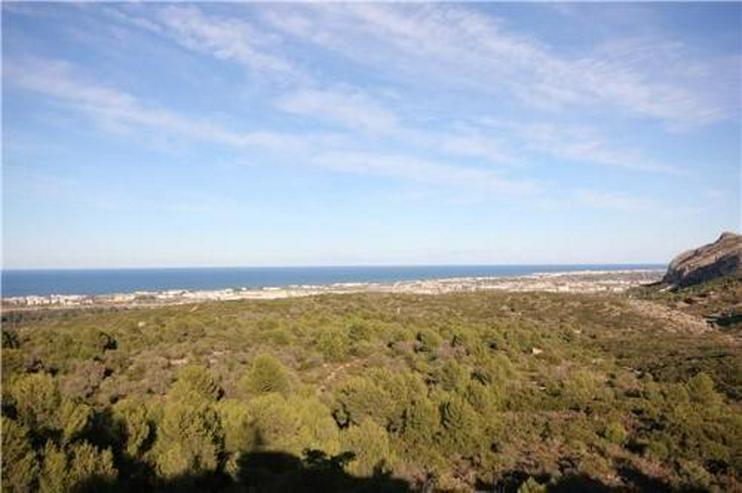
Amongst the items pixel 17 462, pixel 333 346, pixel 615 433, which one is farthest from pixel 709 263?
pixel 17 462

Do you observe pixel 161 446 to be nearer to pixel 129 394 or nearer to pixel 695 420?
pixel 129 394

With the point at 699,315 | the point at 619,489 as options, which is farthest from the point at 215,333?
the point at 699,315

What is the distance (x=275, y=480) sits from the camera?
Answer: 10789 millimetres

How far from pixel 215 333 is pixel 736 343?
31.5m

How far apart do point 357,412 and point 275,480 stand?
615cm

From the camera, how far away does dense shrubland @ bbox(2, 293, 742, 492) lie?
37.0 ft

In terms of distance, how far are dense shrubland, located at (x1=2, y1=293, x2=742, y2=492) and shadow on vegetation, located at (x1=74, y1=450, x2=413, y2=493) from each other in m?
0.04

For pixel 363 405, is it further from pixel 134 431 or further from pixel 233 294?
pixel 233 294

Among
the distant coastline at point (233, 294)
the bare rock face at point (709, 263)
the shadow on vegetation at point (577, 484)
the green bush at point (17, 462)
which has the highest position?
the bare rock face at point (709, 263)

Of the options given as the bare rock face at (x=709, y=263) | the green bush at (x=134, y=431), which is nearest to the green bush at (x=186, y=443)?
the green bush at (x=134, y=431)

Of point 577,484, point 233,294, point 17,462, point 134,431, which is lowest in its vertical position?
point 233,294

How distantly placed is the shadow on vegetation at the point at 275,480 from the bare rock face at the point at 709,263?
64.5 m

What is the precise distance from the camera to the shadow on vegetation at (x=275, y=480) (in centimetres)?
1042

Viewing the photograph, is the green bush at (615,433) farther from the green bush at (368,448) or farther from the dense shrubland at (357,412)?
the green bush at (368,448)
